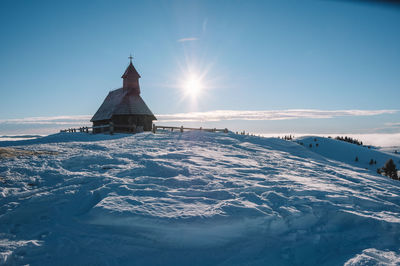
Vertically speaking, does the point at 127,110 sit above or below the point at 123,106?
below

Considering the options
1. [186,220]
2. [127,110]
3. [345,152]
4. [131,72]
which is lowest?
[345,152]

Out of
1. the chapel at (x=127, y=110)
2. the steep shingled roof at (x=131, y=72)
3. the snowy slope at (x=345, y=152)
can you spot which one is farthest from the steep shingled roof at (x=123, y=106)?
the snowy slope at (x=345, y=152)

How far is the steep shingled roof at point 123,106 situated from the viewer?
88.9ft

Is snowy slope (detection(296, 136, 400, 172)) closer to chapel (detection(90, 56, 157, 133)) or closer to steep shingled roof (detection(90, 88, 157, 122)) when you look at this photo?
chapel (detection(90, 56, 157, 133))

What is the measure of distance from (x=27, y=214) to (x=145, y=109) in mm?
24618

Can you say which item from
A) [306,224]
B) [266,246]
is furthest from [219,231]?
[306,224]

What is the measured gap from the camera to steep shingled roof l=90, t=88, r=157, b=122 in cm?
2710

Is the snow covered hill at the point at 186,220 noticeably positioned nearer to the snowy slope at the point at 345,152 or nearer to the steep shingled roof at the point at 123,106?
the snowy slope at the point at 345,152

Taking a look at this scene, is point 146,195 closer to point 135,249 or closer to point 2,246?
point 135,249

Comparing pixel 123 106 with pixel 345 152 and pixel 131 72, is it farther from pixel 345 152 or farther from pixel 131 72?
pixel 345 152

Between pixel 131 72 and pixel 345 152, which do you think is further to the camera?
pixel 131 72

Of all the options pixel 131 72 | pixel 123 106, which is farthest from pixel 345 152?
pixel 131 72

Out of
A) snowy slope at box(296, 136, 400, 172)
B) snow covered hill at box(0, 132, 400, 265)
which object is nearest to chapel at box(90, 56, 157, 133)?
snowy slope at box(296, 136, 400, 172)

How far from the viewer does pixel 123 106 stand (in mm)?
27375
